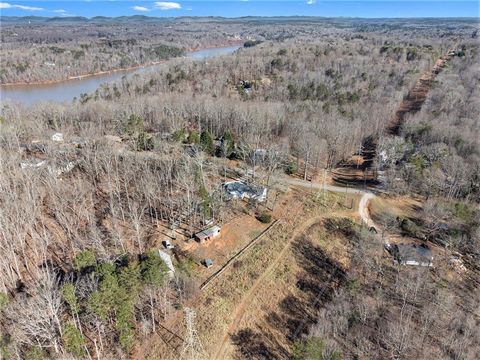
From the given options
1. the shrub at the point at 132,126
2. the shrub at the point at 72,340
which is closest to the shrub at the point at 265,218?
the shrub at the point at 72,340

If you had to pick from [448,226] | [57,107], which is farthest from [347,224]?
[57,107]

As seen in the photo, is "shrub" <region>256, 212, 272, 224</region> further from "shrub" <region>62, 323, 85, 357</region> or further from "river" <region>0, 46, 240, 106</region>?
"river" <region>0, 46, 240, 106</region>

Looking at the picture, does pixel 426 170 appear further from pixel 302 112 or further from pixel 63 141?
pixel 63 141

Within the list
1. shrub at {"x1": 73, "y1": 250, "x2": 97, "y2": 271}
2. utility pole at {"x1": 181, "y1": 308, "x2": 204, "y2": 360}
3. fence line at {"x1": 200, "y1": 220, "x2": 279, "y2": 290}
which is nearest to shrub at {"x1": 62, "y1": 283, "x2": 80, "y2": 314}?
shrub at {"x1": 73, "y1": 250, "x2": 97, "y2": 271}

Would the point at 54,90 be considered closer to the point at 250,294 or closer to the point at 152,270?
the point at 152,270

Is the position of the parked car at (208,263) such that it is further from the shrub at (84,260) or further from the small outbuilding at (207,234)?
the shrub at (84,260)

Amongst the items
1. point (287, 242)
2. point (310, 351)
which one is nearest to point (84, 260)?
point (310, 351)
